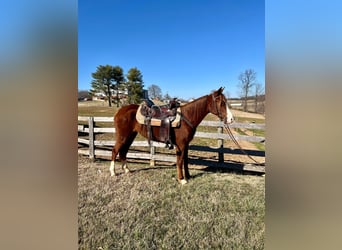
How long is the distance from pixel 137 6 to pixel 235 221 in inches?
53.5

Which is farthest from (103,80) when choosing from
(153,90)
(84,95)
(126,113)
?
(126,113)

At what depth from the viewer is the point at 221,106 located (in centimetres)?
160

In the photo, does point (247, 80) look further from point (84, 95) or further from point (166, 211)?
point (166, 211)

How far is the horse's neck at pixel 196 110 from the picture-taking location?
74.7 inches

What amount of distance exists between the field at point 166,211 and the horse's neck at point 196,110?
0.54m

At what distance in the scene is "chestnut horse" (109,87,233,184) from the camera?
5.89ft

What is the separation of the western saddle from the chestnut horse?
39mm

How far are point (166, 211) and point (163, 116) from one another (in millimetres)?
866

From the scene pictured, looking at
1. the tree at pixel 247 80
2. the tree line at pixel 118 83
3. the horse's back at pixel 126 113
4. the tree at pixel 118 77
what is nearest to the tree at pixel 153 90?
the tree line at pixel 118 83

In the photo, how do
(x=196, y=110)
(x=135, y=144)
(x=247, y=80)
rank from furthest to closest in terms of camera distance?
(x=135, y=144), (x=196, y=110), (x=247, y=80)

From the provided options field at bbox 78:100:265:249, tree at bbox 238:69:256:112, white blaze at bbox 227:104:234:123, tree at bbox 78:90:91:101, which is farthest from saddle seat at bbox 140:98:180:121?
tree at bbox 238:69:256:112
